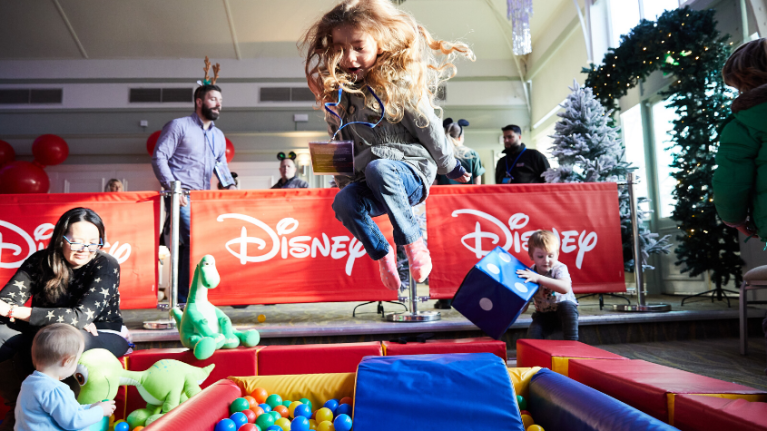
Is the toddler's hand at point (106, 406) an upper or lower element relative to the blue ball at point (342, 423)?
upper

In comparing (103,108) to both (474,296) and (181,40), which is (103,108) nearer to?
(181,40)

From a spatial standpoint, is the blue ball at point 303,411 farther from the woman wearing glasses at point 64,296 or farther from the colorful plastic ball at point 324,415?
the woman wearing glasses at point 64,296

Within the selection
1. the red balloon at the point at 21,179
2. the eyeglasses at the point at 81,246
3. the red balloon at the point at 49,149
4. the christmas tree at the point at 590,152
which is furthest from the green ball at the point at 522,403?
the red balloon at the point at 49,149

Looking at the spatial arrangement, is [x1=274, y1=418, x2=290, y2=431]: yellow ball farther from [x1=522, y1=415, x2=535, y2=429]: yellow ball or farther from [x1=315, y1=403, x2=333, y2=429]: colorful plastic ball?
[x1=522, y1=415, x2=535, y2=429]: yellow ball

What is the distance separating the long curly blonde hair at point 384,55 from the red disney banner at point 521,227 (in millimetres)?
1854

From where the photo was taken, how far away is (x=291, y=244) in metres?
3.67

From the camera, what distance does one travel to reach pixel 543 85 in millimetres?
9625

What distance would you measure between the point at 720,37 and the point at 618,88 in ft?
3.19

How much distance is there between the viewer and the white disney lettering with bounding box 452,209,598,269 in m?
3.75

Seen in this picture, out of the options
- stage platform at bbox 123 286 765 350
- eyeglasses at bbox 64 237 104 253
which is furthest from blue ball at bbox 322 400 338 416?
eyeglasses at bbox 64 237 104 253

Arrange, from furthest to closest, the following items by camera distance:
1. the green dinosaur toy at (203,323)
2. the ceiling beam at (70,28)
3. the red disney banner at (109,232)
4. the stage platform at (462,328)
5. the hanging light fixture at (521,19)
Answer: the ceiling beam at (70,28), the hanging light fixture at (521,19), the red disney banner at (109,232), the stage platform at (462,328), the green dinosaur toy at (203,323)

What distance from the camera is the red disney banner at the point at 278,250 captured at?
3.61 m

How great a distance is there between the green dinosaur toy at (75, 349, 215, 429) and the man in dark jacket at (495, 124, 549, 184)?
→ 389cm

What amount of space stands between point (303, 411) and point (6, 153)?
9.49m
